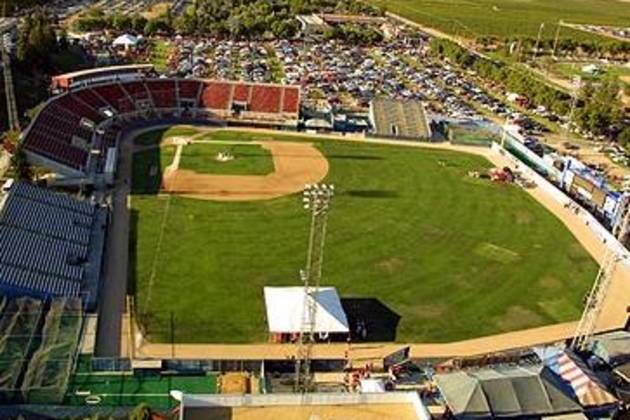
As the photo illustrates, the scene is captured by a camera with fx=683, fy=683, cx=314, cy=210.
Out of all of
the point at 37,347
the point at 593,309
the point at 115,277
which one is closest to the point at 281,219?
the point at 115,277

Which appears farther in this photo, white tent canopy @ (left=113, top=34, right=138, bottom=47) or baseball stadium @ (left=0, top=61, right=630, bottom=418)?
white tent canopy @ (left=113, top=34, right=138, bottom=47)

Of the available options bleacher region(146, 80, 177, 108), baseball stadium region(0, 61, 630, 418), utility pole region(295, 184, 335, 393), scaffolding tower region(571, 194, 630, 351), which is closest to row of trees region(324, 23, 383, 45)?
bleacher region(146, 80, 177, 108)

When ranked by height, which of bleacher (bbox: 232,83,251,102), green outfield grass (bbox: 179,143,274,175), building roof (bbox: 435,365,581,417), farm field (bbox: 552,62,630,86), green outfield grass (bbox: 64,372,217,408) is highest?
building roof (bbox: 435,365,581,417)

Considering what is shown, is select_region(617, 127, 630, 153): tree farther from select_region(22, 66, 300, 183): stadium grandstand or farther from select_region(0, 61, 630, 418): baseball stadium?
select_region(22, 66, 300, 183): stadium grandstand

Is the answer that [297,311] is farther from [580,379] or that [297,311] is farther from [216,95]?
[216,95]

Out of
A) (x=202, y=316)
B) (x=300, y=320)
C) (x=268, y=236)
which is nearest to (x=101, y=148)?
(x=268, y=236)

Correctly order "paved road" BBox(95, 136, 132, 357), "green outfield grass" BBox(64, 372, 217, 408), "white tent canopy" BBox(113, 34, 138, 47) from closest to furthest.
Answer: "green outfield grass" BBox(64, 372, 217, 408) < "paved road" BBox(95, 136, 132, 357) < "white tent canopy" BBox(113, 34, 138, 47)

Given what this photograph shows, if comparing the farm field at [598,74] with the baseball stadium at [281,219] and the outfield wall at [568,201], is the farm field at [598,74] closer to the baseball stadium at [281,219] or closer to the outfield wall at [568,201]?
the outfield wall at [568,201]
